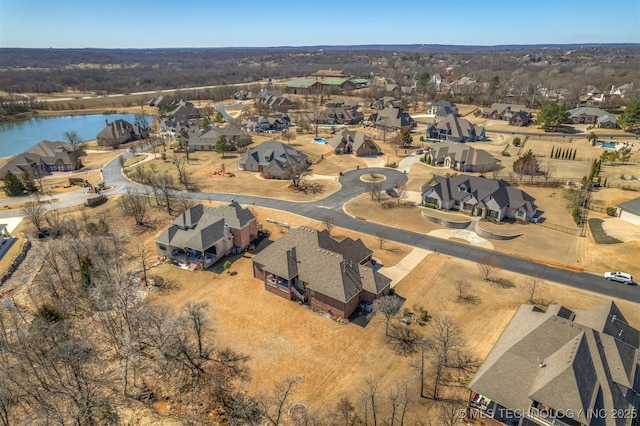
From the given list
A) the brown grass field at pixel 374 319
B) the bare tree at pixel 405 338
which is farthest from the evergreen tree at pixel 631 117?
the bare tree at pixel 405 338

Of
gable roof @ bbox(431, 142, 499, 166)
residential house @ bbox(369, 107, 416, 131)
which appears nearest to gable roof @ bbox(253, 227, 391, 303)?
gable roof @ bbox(431, 142, 499, 166)

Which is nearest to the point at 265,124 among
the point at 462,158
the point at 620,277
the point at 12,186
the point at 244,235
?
the point at 462,158

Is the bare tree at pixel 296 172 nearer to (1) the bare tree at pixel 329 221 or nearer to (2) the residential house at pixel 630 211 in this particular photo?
(1) the bare tree at pixel 329 221

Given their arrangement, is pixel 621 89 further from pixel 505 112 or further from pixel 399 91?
pixel 399 91

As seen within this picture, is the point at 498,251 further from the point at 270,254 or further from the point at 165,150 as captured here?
the point at 165,150

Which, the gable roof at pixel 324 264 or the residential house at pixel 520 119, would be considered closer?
the gable roof at pixel 324 264
